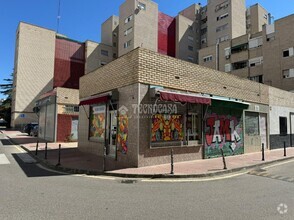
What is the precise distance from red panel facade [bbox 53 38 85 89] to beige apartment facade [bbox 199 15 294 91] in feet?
99.2

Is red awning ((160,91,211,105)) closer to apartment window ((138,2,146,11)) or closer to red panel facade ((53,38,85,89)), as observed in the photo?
apartment window ((138,2,146,11))

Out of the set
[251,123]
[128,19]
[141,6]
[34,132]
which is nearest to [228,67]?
[141,6]

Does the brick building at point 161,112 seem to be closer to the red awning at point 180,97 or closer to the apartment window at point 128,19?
the red awning at point 180,97

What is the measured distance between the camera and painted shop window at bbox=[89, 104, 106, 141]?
43.0 feet

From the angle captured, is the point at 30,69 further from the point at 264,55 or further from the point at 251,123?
the point at 251,123

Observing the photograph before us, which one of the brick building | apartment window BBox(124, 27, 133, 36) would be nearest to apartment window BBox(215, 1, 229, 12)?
apartment window BBox(124, 27, 133, 36)

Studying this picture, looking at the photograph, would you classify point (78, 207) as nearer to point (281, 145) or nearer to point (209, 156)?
point (209, 156)

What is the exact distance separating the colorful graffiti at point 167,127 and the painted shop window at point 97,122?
3560 millimetres

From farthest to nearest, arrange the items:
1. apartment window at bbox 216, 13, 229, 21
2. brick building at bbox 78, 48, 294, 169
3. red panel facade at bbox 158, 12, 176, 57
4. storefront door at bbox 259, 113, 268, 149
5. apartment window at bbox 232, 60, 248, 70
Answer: red panel facade at bbox 158, 12, 176, 57, apartment window at bbox 216, 13, 229, 21, apartment window at bbox 232, 60, 248, 70, storefront door at bbox 259, 113, 268, 149, brick building at bbox 78, 48, 294, 169

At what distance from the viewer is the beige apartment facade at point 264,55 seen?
33188 millimetres

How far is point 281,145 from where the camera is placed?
19547 mm

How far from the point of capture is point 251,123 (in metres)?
16.5

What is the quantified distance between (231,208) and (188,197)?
3.91 feet

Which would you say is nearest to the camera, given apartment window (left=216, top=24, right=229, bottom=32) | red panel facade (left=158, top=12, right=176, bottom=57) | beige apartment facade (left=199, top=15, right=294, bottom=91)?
beige apartment facade (left=199, top=15, right=294, bottom=91)
